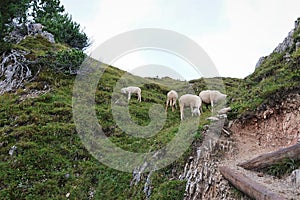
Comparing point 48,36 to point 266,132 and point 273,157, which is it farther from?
point 273,157

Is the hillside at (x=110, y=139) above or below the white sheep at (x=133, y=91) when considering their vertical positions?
below

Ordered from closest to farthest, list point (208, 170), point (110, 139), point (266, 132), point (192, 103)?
point (208, 170) → point (266, 132) → point (110, 139) → point (192, 103)

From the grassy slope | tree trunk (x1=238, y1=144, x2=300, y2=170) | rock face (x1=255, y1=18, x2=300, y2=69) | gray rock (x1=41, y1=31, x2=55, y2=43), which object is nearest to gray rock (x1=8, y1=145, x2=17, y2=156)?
the grassy slope

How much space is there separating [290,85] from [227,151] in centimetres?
360

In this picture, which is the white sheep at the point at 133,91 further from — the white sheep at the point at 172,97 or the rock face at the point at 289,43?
the rock face at the point at 289,43

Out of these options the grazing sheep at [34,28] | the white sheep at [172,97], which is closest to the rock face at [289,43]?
the white sheep at [172,97]

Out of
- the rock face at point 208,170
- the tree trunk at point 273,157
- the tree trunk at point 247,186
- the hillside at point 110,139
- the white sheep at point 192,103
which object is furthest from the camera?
the white sheep at point 192,103

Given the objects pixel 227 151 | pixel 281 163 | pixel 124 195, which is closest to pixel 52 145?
pixel 124 195

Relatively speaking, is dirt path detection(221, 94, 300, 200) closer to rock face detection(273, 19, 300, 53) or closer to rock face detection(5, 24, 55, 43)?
rock face detection(273, 19, 300, 53)

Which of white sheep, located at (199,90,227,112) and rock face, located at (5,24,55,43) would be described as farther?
rock face, located at (5,24,55,43)

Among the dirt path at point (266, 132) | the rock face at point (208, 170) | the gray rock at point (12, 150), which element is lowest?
the gray rock at point (12, 150)

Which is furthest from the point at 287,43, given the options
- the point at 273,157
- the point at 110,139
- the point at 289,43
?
the point at 110,139

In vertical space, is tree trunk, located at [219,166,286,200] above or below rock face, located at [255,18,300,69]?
below

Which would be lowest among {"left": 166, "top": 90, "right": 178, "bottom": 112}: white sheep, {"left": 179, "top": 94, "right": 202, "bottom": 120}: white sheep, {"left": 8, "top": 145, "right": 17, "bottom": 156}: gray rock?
{"left": 8, "top": 145, "right": 17, "bottom": 156}: gray rock
